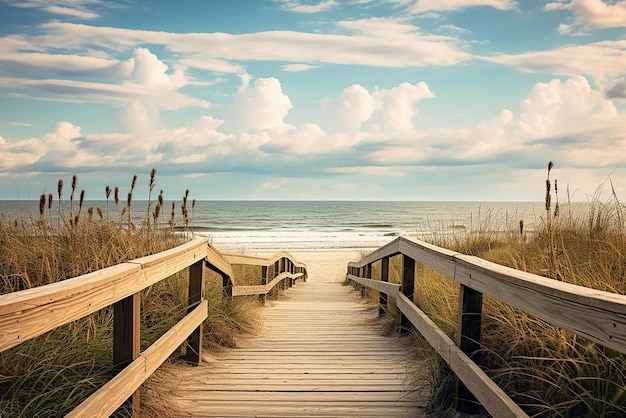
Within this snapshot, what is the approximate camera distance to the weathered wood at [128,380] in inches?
98.5

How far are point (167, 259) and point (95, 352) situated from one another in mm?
743

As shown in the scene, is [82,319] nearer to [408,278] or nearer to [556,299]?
[408,278]

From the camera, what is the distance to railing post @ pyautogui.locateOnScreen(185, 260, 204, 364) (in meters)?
4.90

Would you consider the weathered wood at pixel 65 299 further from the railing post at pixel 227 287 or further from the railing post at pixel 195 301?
the railing post at pixel 227 287

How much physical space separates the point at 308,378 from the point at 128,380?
1948mm

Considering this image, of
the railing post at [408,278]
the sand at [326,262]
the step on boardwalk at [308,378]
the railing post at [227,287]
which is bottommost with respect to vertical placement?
the sand at [326,262]

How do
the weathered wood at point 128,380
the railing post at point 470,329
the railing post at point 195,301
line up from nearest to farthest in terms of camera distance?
1. the weathered wood at point 128,380
2. the railing post at point 470,329
3. the railing post at point 195,301

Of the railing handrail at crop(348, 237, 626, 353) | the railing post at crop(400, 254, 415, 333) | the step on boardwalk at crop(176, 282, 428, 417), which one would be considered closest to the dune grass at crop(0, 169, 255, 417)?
the step on boardwalk at crop(176, 282, 428, 417)

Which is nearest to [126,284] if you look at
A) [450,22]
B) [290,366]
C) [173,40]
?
[290,366]

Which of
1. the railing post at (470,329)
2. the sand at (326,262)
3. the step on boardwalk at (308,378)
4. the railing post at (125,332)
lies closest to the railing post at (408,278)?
the step on boardwalk at (308,378)

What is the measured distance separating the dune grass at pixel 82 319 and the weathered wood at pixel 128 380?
0.63ft

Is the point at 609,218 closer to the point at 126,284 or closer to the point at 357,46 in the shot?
the point at 126,284

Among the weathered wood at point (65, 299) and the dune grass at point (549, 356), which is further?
the dune grass at point (549, 356)

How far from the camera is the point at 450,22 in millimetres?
17953
